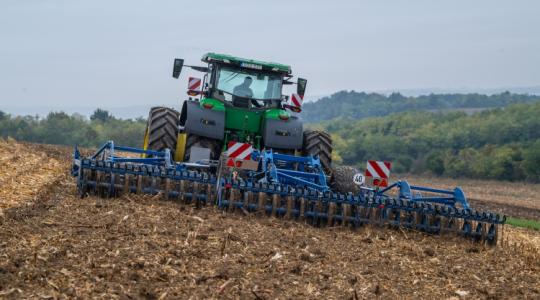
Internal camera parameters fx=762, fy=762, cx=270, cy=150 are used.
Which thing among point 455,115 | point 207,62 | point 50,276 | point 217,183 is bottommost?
point 50,276

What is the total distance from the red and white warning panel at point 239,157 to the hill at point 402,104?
3231 inches

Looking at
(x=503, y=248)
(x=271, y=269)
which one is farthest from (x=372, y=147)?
(x=271, y=269)

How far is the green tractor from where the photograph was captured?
974 centimetres

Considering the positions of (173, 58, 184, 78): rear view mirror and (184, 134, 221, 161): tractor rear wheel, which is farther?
(173, 58, 184, 78): rear view mirror

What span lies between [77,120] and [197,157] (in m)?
30.0

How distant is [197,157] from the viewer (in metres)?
9.66

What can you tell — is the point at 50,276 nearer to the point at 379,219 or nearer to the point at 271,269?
the point at 271,269

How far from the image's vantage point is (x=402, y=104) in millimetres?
97500

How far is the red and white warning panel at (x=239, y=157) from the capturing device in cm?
845

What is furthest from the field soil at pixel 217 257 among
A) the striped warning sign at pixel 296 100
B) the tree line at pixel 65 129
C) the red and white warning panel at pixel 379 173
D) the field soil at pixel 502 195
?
the tree line at pixel 65 129

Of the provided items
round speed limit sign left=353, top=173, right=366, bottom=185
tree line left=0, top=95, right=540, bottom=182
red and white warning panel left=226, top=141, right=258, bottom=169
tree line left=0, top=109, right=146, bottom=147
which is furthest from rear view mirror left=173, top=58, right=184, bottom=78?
tree line left=0, top=109, right=146, bottom=147

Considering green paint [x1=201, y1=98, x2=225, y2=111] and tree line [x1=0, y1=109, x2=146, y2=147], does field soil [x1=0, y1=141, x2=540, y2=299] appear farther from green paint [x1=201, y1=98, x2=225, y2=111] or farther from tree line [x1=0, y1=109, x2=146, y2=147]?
tree line [x1=0, y1=109, x2=146, y2=147]

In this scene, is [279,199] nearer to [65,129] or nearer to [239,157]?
[239,157]

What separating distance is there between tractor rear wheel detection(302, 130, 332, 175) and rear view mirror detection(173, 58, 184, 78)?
1937 millimetres
